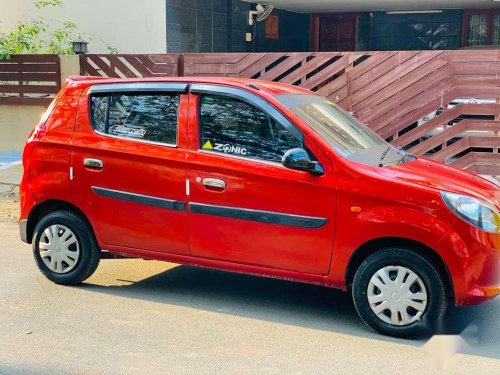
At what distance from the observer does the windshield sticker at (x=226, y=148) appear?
200 inches

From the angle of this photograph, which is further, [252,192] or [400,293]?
[252,192]

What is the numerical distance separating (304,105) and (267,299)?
5.41ft

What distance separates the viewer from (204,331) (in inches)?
188

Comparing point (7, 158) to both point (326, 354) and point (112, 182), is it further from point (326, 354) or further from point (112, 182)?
point (326, 354)

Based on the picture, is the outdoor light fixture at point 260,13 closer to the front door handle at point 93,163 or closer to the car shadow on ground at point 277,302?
the car shadow on ground at point 277,302

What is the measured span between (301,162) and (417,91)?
17.1 ft

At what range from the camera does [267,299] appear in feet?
18.1

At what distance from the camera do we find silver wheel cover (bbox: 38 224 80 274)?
5691 mm

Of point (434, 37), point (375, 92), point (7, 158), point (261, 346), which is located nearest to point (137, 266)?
point (261, 346)

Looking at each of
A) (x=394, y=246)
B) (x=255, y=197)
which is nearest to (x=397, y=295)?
(x=394, y=246)

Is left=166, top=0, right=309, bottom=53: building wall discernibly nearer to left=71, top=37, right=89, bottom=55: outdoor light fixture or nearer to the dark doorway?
the dark doorway

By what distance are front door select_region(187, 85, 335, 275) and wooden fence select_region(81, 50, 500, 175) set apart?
16.1ft

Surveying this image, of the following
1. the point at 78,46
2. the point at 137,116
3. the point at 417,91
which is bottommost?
the point at 137,116

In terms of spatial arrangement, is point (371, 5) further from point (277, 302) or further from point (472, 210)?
point (472, 210)
